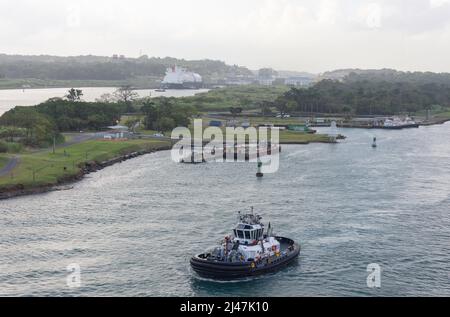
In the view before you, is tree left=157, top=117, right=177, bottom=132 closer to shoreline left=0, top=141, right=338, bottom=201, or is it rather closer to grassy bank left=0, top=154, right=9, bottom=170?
shoreline left=0, top=141, right=338, bottom=201

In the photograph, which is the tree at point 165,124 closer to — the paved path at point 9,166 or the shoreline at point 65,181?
the shoreline at point 65,181

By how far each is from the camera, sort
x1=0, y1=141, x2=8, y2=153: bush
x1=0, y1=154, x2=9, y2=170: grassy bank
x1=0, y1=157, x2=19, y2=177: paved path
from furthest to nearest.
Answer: x1=0, y1=141, x2=8, y2=153: bush → x1=0, y1=154, x2=9, y2=170: grassy bank → x1=0, y1=157, x2=19, y2=177: paved path

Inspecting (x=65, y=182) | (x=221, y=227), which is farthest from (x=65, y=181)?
(x=221, y=227)

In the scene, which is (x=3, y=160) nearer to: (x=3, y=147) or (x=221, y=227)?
(x=3, y=147)

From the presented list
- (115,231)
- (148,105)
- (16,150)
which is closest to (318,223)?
(115,231)

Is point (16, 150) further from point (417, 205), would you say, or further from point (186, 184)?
point (417, 205)

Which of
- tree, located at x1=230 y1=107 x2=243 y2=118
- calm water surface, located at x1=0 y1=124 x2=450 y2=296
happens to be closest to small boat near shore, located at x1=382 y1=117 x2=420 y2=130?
tree, located at x1=230 y1=107 x2=243 y2=118
